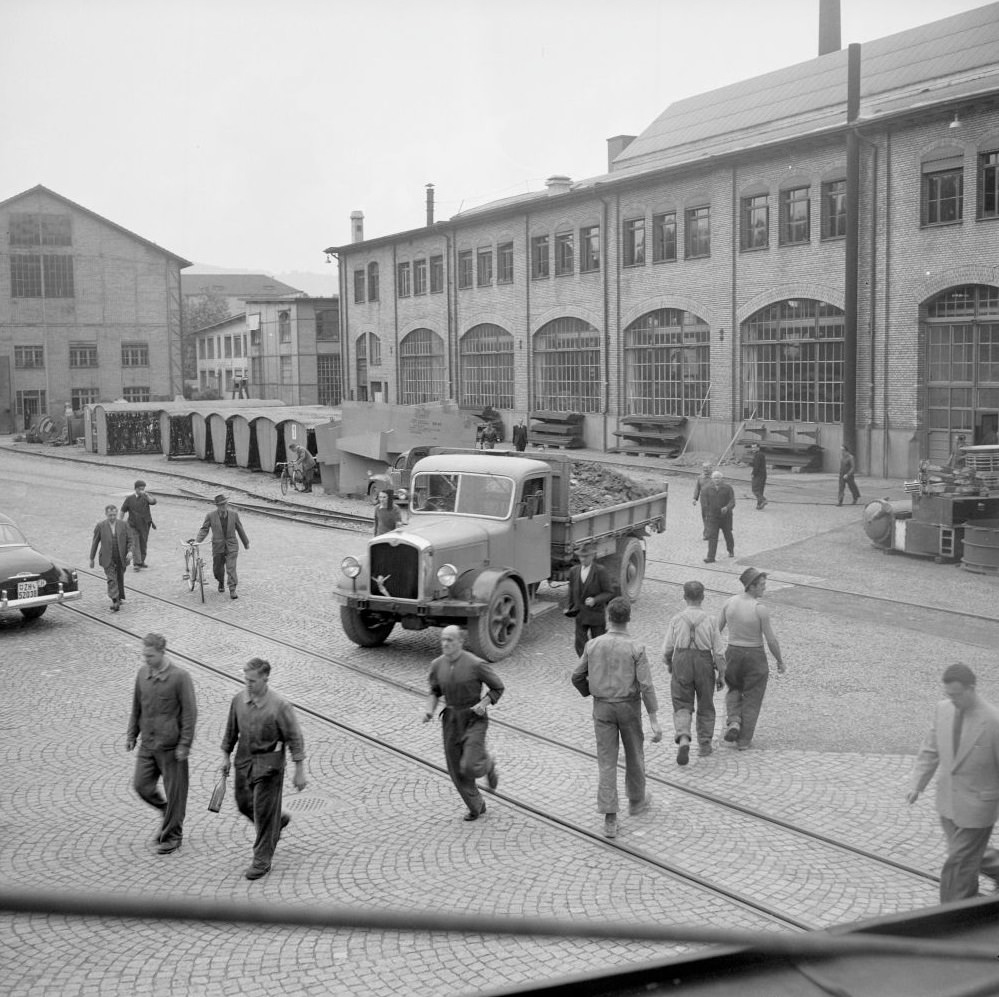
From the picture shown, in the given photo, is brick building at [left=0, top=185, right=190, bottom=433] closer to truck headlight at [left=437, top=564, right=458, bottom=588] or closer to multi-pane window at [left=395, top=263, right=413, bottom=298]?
multi-pane window at [left=395, top=263, right=413, bottom=298]

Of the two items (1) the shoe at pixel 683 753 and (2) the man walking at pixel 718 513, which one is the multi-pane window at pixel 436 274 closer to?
(2) the man walking at pixel 718 513

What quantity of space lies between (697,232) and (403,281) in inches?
730

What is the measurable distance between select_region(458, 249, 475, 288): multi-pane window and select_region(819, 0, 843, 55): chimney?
17337mm

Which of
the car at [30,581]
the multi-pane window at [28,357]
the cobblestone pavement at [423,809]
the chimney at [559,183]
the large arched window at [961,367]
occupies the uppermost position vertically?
the chimney at [559,183]

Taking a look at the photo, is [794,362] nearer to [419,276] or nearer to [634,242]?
[634,242]

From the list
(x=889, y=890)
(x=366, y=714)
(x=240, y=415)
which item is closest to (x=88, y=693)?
(x=366, y=714)

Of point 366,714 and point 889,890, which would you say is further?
point 366,714

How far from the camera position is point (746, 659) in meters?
10.2

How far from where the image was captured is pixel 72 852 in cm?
820

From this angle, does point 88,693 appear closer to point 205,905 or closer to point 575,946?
point 575,946

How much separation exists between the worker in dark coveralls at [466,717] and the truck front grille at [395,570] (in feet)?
14.2

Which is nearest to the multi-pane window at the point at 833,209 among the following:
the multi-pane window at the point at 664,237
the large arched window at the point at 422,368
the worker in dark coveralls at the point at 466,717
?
the multi-pane window at the point at 664,237

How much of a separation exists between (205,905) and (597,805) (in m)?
7.01

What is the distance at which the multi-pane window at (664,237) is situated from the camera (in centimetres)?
3931
